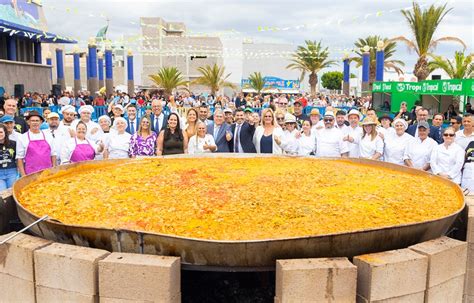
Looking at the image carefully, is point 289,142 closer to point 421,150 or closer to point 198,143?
point 198,143

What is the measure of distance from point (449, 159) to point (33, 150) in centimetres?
517

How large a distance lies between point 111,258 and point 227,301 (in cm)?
168

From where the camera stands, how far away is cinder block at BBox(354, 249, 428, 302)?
3.13m

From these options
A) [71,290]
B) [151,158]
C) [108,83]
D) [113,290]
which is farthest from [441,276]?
[108,83]

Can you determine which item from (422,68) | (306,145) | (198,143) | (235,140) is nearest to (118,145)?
(198,143)

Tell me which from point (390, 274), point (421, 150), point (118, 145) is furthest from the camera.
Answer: point (118, 145)

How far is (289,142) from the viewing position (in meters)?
7.03

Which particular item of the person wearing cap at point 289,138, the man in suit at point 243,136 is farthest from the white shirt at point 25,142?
the person wearing cap at point 289,138

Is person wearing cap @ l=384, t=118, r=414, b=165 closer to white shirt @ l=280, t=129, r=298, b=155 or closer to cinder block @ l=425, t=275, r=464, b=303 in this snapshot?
white shirt @ l=280, t=129, r=298, b=155

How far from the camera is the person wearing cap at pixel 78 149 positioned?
20.2ft

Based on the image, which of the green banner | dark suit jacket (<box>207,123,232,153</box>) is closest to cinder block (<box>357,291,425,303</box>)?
dark suit jacket (<box>207,123,232,153</box>)

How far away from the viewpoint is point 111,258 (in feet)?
10.2

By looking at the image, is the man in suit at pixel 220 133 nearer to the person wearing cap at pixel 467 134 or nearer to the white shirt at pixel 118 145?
the white shirt at pixel 118 145

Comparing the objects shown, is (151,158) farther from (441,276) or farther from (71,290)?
(441,276)
